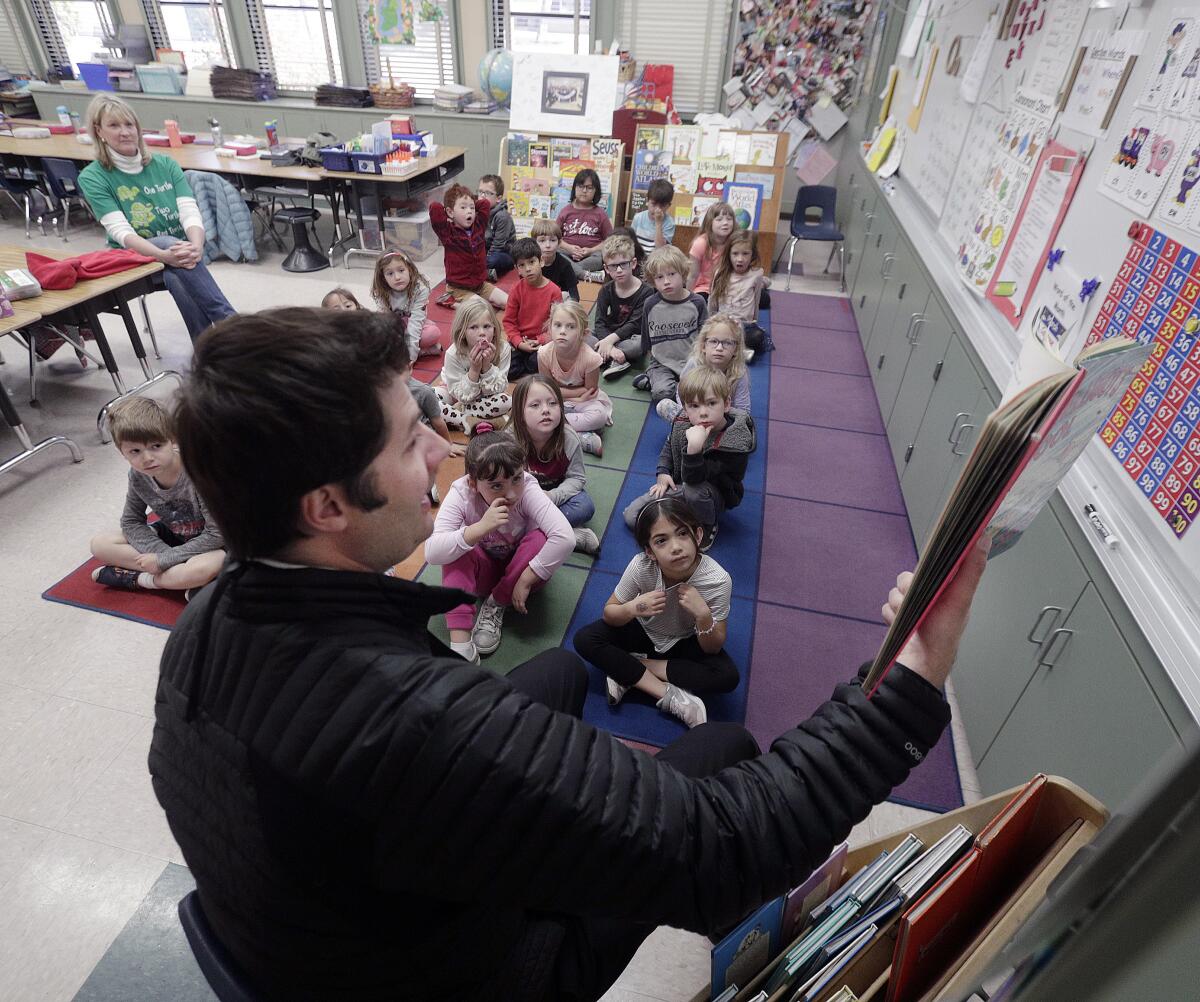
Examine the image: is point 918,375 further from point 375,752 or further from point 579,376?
point 375,752

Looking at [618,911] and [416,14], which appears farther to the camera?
[416,14]

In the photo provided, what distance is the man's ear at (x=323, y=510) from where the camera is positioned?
0.81 meters

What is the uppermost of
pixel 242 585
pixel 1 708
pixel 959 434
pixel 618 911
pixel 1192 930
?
pixel 1192 930

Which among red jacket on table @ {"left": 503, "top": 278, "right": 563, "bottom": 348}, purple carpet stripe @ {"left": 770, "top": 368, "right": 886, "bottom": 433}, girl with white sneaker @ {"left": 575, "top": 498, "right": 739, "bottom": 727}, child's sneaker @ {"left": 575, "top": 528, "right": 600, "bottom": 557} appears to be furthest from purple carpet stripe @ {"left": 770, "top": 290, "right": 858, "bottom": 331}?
girl with white sneaker @ {"left": 575, "top": 498, "right": 739, "bottom": 727}

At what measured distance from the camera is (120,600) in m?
2.64

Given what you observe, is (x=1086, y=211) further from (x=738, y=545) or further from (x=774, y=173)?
(x=774, y=173)

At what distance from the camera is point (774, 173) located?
5781 mm

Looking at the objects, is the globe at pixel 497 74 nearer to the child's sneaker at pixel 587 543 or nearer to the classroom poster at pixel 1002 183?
the classroom poster at pixel 1002 183

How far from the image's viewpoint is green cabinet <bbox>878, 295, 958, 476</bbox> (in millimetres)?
3100

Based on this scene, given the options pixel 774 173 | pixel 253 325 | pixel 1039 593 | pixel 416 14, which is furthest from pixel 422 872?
pixel 416 14

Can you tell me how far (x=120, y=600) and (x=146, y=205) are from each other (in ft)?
7.77

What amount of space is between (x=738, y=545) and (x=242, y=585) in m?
2.49

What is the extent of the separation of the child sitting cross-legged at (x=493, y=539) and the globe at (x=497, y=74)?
6151mm

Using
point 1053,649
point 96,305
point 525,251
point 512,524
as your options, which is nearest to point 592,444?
point 512,524
